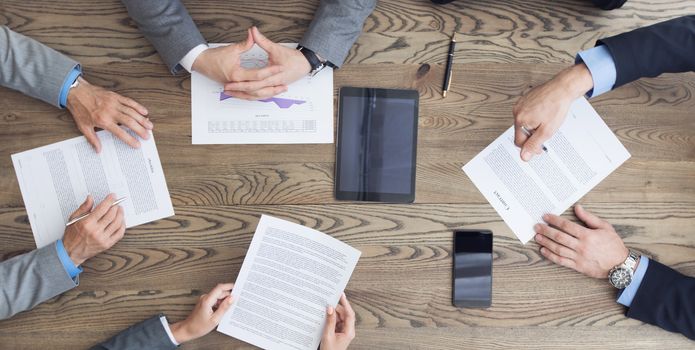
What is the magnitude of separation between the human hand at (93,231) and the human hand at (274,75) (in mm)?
398

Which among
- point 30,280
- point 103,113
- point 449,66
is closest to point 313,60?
point 449,66

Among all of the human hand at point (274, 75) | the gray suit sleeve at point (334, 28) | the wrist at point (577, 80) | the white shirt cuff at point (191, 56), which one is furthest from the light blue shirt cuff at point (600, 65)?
→ the white shirt cuff at point (191, 56)

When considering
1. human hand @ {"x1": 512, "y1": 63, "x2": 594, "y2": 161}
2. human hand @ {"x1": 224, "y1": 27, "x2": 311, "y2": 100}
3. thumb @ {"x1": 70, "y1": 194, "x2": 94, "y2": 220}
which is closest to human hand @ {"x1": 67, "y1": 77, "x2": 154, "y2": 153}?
thumb @ {"x1": 70, "y1": 194, "x2": 94, "y2": 220}

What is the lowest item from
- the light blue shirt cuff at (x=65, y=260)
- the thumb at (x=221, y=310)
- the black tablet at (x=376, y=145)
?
the thumb at (x=221, y=310)

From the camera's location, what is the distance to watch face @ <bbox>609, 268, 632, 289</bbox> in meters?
1.34

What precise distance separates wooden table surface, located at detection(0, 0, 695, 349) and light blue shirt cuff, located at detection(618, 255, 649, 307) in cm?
3

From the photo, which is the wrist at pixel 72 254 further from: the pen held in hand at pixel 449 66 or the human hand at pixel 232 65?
the pen held in hand at pixel 449 66

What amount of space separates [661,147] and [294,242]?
0.94 metres

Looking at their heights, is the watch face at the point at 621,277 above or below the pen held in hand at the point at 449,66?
below

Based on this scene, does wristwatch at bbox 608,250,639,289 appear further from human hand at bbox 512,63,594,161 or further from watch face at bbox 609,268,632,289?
human hand at bbox 512,63,594,161

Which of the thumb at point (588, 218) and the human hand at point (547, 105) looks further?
the thumb at point (588, 218)

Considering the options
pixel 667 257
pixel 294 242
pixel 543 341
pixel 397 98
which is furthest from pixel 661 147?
pixel 294 242

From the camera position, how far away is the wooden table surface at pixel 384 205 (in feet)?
4.51

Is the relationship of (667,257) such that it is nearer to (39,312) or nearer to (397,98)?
(397,98)
